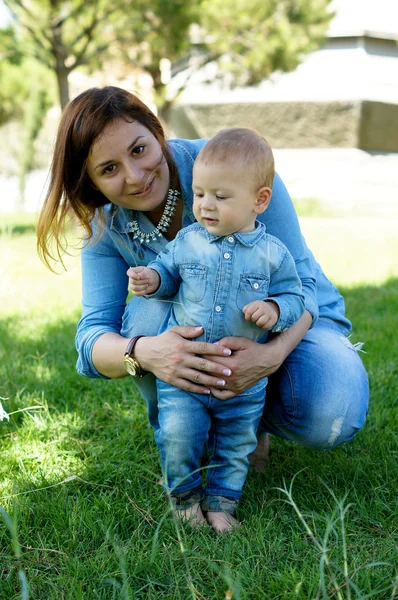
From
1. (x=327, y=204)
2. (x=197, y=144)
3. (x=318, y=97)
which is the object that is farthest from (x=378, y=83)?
(x=197, y=144)

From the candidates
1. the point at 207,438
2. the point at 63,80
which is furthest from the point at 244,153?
the point at 63,80

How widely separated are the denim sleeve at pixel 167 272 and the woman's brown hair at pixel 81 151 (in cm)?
31

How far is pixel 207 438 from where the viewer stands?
74.7 inches

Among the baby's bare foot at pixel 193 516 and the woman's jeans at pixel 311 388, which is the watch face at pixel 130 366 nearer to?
the woman's jeans at pixel 311 388

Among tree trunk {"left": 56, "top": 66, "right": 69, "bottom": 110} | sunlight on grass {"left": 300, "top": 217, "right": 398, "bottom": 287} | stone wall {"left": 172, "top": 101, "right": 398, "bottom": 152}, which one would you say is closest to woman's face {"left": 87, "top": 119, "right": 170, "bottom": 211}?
sunlight on grass {"left": 300, "top": 217, "right": 398, "bottom": 287}

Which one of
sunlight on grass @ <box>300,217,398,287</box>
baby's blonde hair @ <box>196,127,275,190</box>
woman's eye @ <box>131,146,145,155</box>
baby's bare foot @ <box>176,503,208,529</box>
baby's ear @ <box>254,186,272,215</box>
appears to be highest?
baby's blonde hair @ <box>196,127,275,190</box>

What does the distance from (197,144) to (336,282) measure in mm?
2989

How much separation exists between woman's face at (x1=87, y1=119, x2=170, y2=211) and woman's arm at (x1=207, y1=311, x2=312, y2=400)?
508 mm

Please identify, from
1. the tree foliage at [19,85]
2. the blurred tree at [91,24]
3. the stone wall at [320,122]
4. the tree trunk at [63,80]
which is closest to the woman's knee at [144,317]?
the blurred tree at [91,24]

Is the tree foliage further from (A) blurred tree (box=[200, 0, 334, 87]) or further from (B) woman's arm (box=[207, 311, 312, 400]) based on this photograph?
(B) woman's arm (box=[207, 311, 312, 400])

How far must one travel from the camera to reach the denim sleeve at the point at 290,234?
2.04 meters

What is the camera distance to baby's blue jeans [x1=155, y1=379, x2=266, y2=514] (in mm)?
1835

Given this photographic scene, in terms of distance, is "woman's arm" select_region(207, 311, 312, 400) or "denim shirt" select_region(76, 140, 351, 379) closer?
"woman's arm" select_region(207, 311, 312, 400)

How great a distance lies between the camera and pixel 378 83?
12.0m
